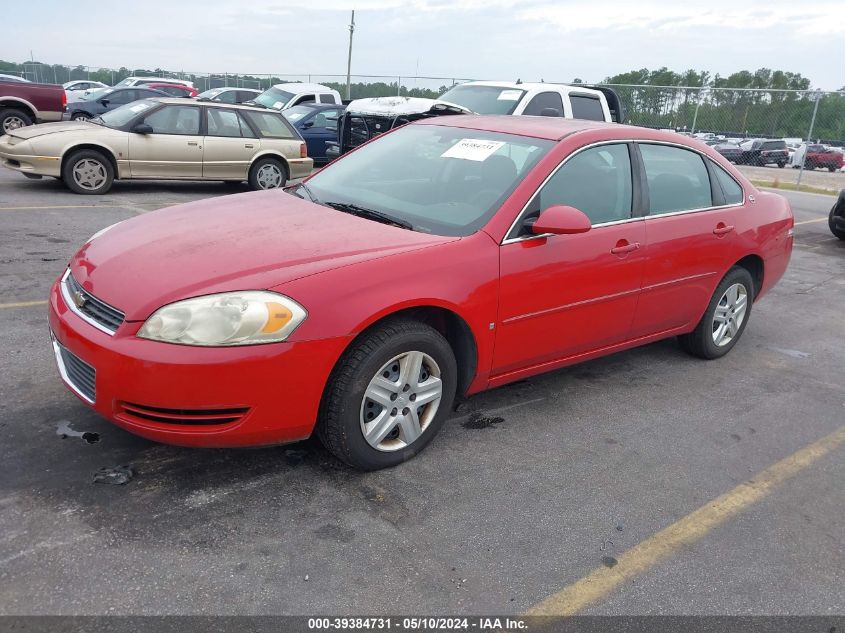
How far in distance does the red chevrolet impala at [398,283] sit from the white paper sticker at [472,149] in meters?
0.01

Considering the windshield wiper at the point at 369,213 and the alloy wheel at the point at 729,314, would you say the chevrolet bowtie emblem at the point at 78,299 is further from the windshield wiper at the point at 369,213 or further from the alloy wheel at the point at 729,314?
the alloy wheel at the point at 729,314

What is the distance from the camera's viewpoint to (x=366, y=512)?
295 centimetres

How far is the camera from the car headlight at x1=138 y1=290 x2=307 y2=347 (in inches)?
109

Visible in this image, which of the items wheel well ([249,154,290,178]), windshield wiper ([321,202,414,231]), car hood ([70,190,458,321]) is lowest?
wheel well ([249,154,290,178])

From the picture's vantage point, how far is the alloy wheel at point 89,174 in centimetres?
991

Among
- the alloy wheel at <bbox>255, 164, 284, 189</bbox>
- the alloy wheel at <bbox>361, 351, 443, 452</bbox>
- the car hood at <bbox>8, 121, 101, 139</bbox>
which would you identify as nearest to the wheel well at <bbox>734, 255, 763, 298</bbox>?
the alloy wheel at <bbox>361, 351, 443, 452</bbox>

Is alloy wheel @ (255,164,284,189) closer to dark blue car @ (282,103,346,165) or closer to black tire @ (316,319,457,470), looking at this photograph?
dark blue car @ (282,103,346,165)

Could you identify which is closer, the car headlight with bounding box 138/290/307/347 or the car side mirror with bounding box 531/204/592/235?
the car headlight with bounding box 138/290/307/347

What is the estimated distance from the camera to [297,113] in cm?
1570

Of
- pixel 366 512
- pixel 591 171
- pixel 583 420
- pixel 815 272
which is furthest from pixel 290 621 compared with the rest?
pixel 815 272

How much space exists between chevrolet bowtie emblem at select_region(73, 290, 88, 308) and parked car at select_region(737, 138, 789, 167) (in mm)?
30034

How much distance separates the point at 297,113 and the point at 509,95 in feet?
22.6

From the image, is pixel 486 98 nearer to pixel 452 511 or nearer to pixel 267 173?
pixel 267 173

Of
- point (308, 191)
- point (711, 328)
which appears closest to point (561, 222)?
point (308, 191)
